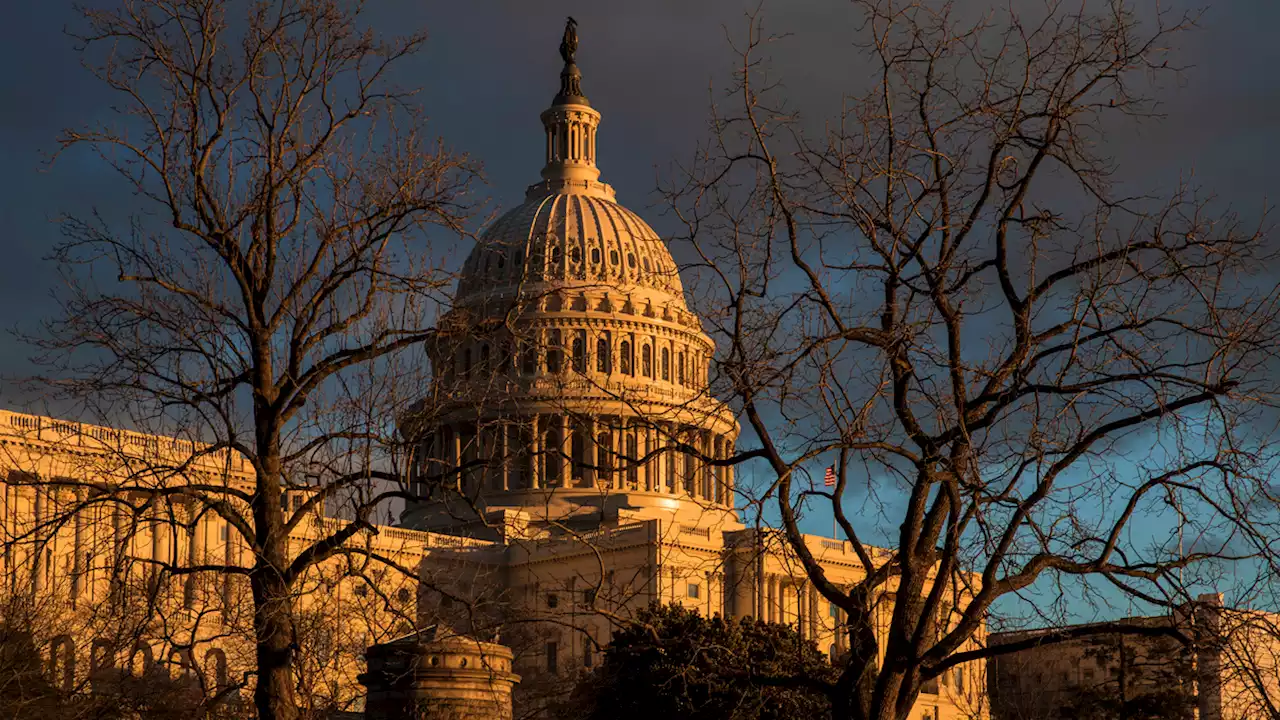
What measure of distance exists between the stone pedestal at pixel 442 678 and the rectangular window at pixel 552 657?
7637 cm

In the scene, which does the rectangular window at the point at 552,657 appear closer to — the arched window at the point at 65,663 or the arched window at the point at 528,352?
the arched window at the point at 65,663

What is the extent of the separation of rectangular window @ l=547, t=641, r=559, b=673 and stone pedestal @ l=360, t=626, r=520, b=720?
76373mm

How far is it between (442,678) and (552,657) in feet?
287

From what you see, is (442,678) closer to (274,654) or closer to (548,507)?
(274,654)

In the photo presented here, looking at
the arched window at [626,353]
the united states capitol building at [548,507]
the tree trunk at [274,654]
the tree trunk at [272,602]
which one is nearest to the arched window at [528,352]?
the united states capitol building at [548,507]

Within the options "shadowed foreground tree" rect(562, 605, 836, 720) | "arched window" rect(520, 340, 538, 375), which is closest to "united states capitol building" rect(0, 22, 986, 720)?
"arched window" rect(520, 340, 538, 375)

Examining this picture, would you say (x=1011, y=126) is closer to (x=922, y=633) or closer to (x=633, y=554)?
(x=922, y=633)

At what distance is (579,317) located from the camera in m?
132

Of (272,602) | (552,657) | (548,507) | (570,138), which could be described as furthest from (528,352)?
(570,138)

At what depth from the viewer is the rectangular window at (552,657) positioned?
95875 millimetres

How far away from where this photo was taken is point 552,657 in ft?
340

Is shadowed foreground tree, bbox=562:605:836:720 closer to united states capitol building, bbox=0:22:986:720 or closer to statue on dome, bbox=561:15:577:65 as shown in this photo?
united states capitol building, bbox=0:22:986:720

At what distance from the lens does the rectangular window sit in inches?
3775

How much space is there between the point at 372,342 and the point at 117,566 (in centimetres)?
320
